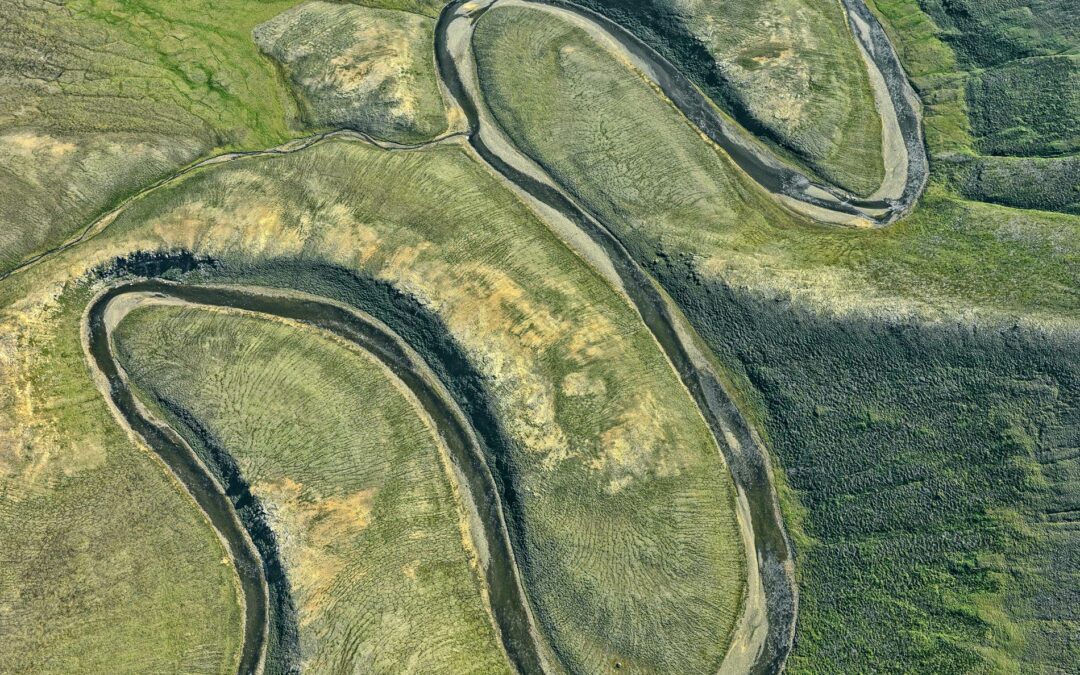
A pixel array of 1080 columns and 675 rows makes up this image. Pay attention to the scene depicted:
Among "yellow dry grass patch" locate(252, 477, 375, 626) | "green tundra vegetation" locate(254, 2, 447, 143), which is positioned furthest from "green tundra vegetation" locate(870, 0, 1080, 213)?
"yellow dry grass patch" locate(252, 477, 375, 626)

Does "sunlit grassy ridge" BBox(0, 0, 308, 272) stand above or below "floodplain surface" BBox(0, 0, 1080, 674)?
above

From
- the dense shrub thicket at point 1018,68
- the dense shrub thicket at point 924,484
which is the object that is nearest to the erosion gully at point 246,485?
the dense shrub thicket at point 924,484

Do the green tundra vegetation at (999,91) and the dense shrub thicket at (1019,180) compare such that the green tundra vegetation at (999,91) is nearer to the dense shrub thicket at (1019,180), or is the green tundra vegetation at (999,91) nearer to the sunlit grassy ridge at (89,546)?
the dense shrub thicket at (1019,180)

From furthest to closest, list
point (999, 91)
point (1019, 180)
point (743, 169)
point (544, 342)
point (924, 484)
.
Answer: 1. point (999, 91)
2. point (743, 169)
3. point (1019, 180)
4. point (544, 342)
5. point (924, 484)

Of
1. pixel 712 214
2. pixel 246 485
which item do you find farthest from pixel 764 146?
pixel 246 485

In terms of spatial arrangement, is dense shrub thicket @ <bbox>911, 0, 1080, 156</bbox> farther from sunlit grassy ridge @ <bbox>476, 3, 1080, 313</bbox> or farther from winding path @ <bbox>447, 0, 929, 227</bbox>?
sunlit grassy ridge @ <bbox>476, 3, 1080, 313</bbox>

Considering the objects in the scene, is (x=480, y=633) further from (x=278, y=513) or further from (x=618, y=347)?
(x=618, y=347)

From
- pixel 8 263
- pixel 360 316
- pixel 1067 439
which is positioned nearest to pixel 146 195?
pixel 8 263

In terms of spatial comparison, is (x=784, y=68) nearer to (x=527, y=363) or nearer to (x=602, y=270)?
(x=602, y=270)
